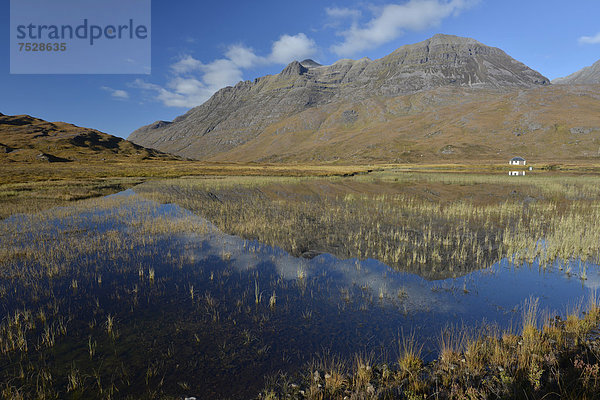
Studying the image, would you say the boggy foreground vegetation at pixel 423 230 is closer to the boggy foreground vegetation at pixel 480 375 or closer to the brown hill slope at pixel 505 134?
the boggy foreground vegetation at pixel 480 375

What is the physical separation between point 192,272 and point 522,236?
17.2 meters

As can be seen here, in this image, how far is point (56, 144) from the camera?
13900 cm

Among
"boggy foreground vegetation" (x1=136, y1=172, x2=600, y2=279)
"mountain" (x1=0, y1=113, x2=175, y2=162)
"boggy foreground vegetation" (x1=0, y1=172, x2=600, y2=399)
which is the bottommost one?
"boggy foreground vegetation" (x1=0, y1=172, x2=600, y2=399)

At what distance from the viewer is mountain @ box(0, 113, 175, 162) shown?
108800 millimetres

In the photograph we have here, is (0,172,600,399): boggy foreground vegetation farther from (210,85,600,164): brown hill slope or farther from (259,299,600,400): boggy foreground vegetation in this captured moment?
(210,85,600,164): brown hill slope

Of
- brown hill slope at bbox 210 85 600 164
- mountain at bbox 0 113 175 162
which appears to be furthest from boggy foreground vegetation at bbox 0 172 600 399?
brown hill slope at bbox 210 85 600 164

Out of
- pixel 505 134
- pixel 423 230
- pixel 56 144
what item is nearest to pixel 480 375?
pixel 423 230

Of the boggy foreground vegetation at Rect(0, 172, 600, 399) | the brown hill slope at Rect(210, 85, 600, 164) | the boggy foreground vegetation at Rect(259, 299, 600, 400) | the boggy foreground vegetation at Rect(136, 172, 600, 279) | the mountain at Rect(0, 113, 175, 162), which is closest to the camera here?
the boggy foreground vegetation at Rect(259, 299, 600, 400)

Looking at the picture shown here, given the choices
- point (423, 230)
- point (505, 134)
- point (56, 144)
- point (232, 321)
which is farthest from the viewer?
point (505, 134)

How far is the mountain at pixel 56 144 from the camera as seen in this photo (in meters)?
109

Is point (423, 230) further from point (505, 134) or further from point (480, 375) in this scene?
point (505, 134)

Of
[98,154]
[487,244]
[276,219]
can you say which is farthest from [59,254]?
[98,154]

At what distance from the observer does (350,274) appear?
10438 mm

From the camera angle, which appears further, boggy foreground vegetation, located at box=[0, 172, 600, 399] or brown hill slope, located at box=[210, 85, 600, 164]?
brown hill slope, located at box=[210, 85, 600, 164]
